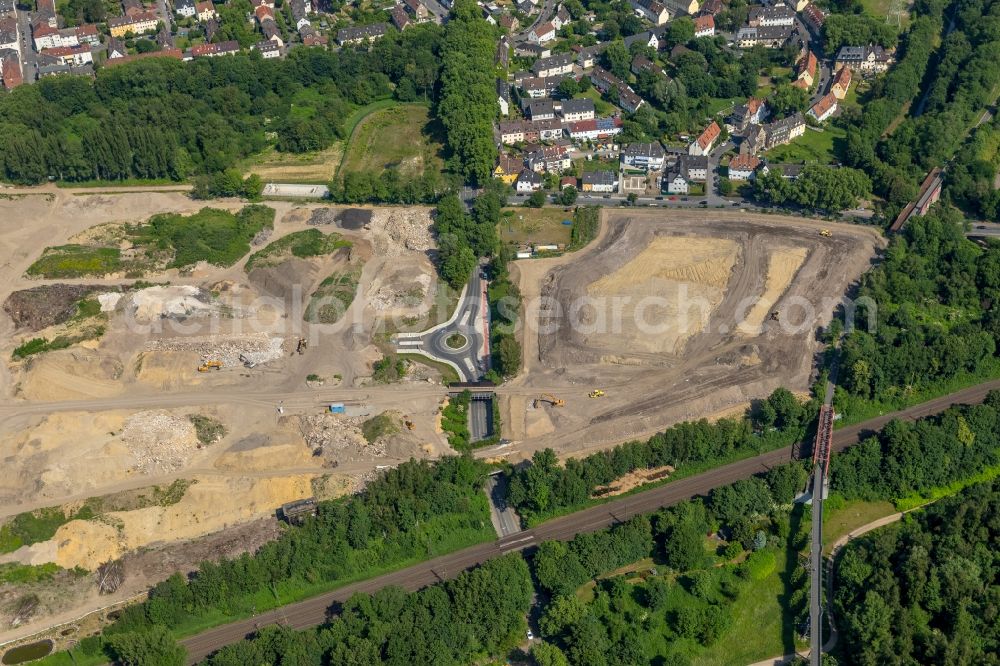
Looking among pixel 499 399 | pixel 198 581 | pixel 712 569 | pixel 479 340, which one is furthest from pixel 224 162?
pixel 712 569

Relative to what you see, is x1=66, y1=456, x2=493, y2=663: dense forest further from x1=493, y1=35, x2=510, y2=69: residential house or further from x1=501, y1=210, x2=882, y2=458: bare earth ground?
x1=493, y1=35, x2=510, y2=69: residential house

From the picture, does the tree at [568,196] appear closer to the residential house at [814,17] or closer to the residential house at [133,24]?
the residential house at [814,17]

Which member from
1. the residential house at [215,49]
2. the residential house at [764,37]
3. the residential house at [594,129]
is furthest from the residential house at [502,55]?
the residential house at [215,49]

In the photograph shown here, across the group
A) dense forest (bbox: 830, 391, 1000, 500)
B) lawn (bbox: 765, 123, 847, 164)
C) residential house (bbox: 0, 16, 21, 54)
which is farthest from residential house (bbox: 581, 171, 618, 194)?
residential house (bbox: 0, 16, 21, 54)

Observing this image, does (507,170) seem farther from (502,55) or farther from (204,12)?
(204,12)

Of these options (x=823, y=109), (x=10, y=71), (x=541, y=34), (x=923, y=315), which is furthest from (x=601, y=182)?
(x=10, y=71)
